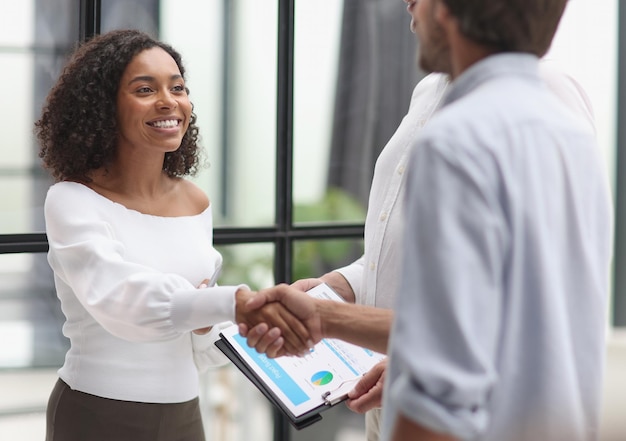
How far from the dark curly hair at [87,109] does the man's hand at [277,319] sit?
0.55 metres

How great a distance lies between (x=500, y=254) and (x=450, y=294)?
0.09m

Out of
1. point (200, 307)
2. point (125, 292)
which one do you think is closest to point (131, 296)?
point (125, 292)

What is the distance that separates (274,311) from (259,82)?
1366mm

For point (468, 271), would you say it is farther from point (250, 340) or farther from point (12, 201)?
point (12, 201)

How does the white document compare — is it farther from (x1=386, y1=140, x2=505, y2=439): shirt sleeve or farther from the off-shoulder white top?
(x1=386, y1=140, x2=505, y2=439): shirt sleeve

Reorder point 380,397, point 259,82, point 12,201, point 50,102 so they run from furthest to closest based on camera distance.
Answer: point 259,82 < point 12,201 < point 50,102 < point 380,397

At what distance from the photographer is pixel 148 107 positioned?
2.08m

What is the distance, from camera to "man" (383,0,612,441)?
103 cm

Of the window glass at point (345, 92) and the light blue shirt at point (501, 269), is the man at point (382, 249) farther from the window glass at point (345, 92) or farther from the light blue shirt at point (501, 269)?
the window glass at point (345, 92)

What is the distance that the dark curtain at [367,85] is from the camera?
3287 millimetres

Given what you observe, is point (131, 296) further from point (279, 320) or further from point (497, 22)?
point (497, 22)

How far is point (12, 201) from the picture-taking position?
252 centimetres

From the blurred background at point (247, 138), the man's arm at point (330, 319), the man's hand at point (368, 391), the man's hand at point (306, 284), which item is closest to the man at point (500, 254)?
the man's arm at point (330, 319)

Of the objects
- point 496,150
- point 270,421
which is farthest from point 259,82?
point 496,150
